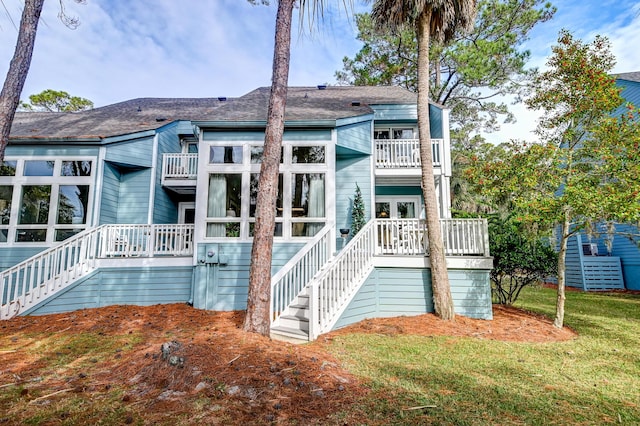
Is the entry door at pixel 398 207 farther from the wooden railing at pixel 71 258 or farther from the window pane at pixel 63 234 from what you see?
the window pane at pixel 63 234

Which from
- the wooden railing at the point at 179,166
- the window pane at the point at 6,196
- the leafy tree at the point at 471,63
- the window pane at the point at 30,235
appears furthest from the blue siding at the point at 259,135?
the leafy tree at the point at 471,63

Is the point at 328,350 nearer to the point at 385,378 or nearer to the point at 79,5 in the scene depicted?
the point at 385,378

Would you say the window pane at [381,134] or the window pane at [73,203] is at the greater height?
the window pane at [381,134]

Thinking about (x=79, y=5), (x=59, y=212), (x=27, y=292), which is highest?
(x=79, y=5)

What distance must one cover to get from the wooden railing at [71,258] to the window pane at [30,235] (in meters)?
1.15

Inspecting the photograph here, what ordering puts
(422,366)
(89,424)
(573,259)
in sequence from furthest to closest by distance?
(573,259)
(422,366)
(89,424)

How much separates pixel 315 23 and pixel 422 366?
6408 millimetres

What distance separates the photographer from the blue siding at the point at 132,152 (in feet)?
31.5

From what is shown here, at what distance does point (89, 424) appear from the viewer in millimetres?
2525

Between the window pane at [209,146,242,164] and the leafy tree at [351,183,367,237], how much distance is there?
12.0ft

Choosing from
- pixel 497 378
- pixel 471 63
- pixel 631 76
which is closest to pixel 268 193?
pixel 497 378

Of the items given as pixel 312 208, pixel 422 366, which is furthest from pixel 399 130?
pixel 422 366

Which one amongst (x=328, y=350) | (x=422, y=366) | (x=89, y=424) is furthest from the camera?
(x=328, y=350)

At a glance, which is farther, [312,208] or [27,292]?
[312,208]
